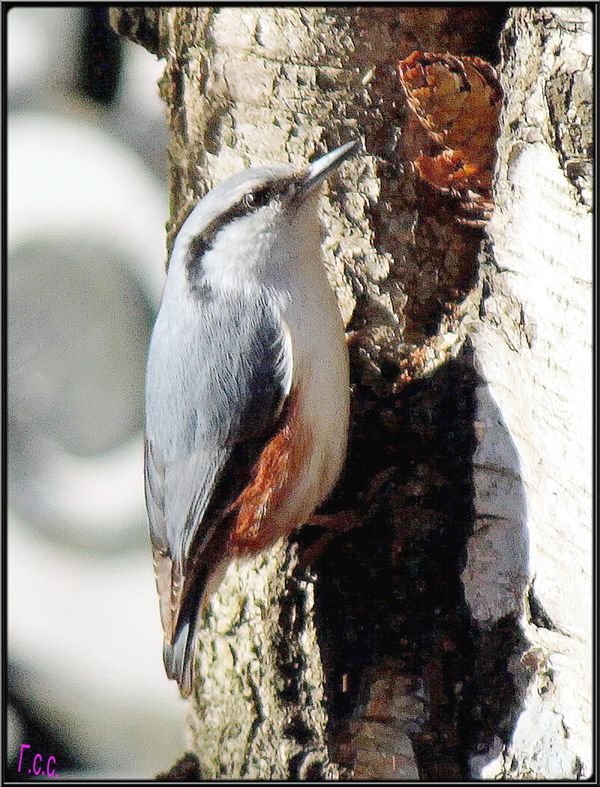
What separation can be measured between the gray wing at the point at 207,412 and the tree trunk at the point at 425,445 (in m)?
0.17

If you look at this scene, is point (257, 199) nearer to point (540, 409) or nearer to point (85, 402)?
point (540, 409)

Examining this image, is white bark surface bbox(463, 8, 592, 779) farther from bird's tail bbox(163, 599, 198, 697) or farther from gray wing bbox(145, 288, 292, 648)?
bird's tail bbox(163, 599, 198, 697)

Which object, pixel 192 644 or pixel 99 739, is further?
pixel 99 739

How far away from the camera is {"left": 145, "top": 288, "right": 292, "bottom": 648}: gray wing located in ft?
5.07

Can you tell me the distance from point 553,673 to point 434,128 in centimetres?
95

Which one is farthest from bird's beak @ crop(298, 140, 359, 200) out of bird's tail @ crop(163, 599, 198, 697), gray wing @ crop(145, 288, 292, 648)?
bird's tail @ crop(163, 599, 198, 697)

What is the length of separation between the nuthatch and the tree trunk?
10 cm

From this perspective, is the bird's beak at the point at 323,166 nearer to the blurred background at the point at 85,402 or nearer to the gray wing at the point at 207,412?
the gray wing at the point at 207,412

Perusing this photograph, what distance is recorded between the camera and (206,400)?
155cm

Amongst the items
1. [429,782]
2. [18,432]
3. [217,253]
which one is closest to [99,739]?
[18,432]

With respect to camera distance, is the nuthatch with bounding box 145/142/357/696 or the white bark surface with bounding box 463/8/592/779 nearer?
the white bark surface with bounding box 463/8/592/779

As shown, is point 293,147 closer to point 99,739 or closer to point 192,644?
point 192,644

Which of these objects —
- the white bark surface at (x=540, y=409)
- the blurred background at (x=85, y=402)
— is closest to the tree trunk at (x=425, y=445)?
the white bark surface at (x=540, y=409)

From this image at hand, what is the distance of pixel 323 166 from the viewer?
154 centimetres
